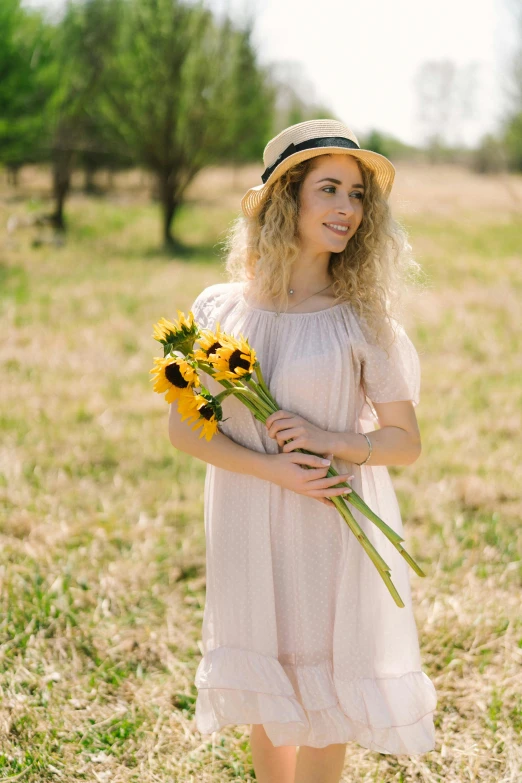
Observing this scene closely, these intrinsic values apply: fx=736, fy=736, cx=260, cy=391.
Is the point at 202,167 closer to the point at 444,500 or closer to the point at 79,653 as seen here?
the point at 444,500

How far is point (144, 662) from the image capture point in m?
2.96

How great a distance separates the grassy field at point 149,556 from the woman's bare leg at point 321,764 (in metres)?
0.49

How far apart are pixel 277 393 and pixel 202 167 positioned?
50.1ft

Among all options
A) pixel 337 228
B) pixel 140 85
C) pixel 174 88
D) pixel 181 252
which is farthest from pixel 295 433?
pixel 140 85

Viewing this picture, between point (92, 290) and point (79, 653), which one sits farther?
point (92, 290)

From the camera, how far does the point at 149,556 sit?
3.69 m

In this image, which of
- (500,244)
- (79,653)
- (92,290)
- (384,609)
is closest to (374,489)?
(384,609)

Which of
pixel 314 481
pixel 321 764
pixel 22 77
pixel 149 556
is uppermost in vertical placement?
pixel 22 77

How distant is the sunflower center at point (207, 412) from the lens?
180 cm

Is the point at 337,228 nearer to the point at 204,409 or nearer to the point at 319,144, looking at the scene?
the point at 319,144

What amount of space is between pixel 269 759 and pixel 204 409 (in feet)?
3.42

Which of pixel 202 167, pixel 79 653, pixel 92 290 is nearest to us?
pixel 79 653

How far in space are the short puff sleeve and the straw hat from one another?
0.44 meters

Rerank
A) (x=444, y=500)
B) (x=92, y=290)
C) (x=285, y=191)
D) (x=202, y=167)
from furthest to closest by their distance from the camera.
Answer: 1. (x=202, y=167)
2. (x=92, y=290)
3. (x=444, y=500)
4. (x=285, y=191)
